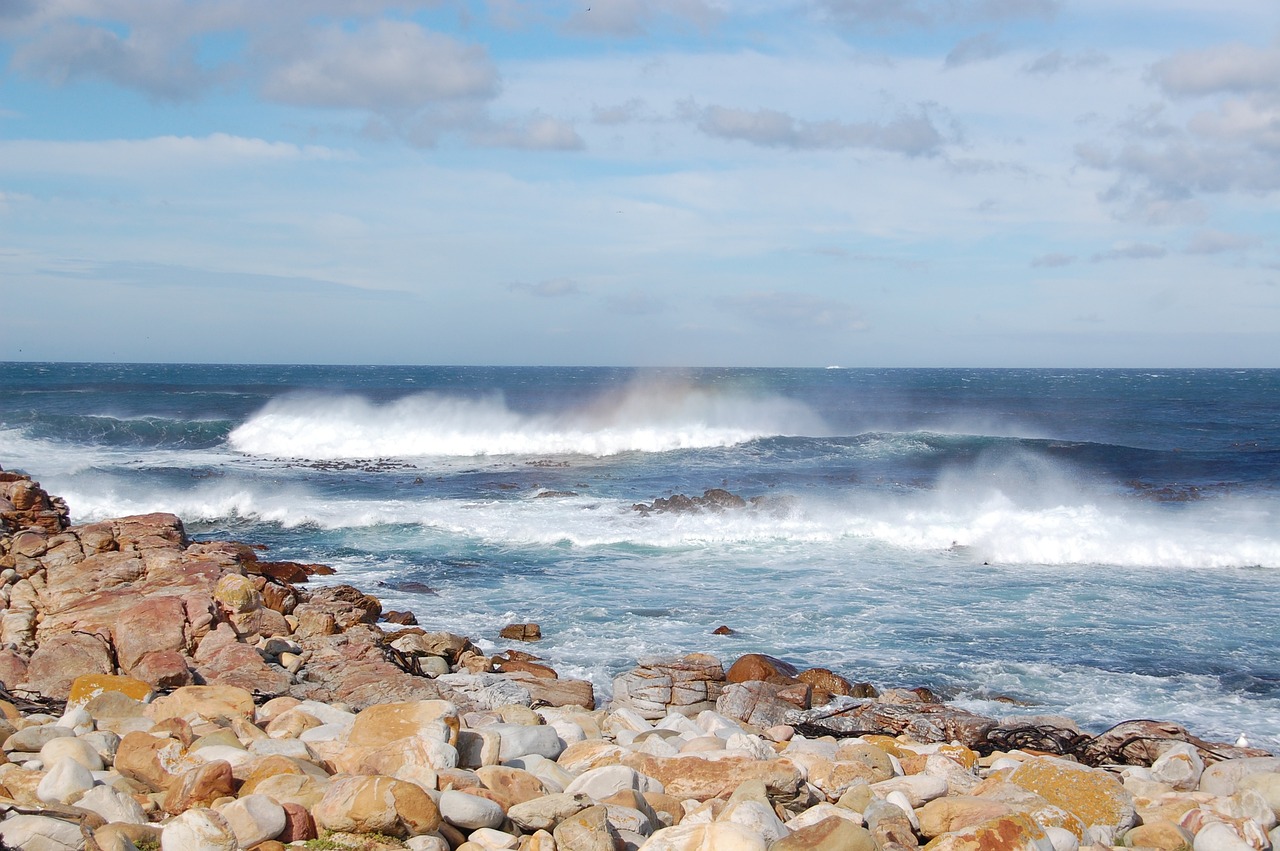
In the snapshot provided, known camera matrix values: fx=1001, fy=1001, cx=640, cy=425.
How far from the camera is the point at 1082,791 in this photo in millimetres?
6973

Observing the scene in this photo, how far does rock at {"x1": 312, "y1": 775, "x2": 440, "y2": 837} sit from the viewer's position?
539 centimetres

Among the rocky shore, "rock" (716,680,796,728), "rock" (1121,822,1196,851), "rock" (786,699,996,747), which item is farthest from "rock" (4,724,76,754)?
"rock" (1121,822,1196,851)

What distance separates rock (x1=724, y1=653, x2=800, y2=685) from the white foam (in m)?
28.8

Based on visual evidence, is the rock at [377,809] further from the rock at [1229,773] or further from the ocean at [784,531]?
the ocean at [784,531]

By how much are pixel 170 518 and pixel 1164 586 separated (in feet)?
55.0

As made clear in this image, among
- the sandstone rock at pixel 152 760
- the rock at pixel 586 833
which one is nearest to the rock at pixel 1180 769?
the rock at pixel 586 833

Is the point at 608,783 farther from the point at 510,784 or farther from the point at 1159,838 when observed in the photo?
the point at 1159,838

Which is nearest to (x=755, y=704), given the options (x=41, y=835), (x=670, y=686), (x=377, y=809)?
(x=670, y=686)

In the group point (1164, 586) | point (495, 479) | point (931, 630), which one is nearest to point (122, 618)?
point (931, 630)

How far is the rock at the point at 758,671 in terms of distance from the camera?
37.8 ft

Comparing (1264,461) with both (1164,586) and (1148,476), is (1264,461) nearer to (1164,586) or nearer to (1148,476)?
(1148,476)

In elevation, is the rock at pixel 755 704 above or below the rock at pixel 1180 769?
below

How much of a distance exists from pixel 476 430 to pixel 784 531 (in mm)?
24125

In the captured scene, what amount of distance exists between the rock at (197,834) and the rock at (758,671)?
7.18m
